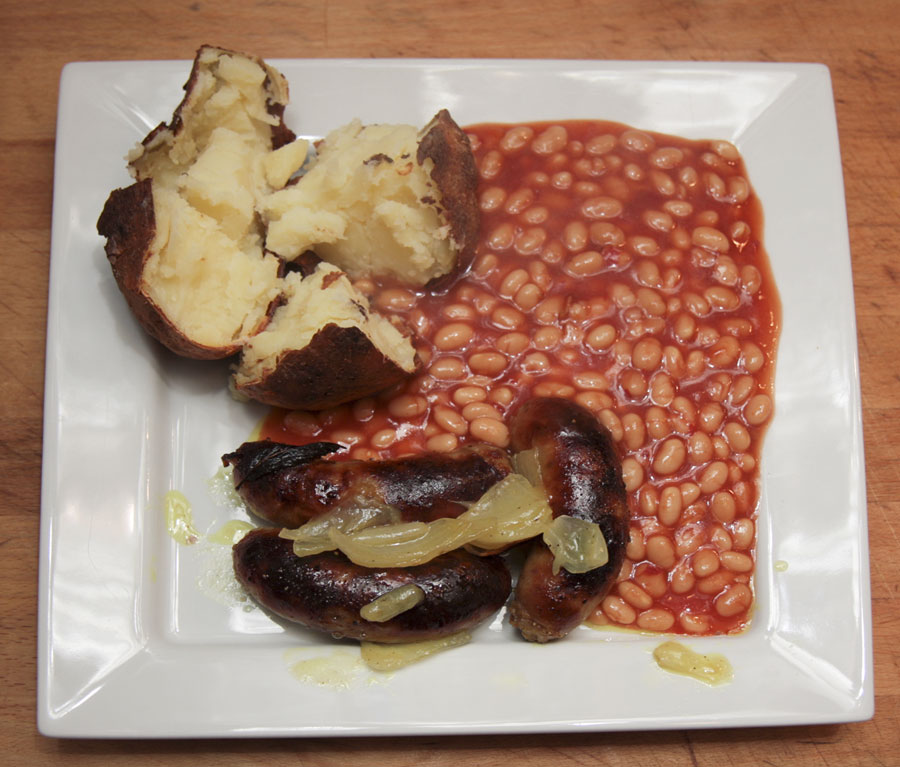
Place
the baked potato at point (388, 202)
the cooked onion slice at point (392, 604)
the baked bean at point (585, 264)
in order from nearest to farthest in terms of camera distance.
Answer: the cooked onion slice at point (392, 604) → the baked potato at point (388, 202) → the baked bean at point (585, 264)

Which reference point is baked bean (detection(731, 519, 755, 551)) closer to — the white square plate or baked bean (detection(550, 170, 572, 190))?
the white square plate

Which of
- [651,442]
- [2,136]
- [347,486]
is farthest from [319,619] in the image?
[2,136]

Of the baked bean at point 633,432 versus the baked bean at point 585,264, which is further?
the baked bean at point 585,264

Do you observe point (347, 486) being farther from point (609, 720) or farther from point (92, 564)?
point (609, 720)

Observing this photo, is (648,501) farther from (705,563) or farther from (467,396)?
(467,396)

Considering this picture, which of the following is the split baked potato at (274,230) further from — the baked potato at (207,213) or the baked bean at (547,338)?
the baked bean at (547,338)

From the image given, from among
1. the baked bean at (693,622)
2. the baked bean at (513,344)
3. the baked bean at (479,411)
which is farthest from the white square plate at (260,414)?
the baked bean at (513,344)
